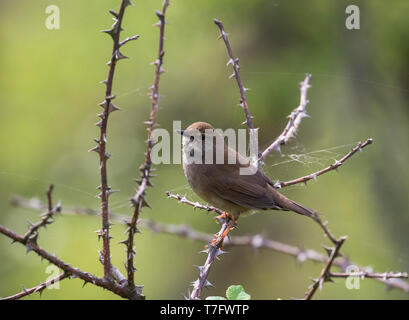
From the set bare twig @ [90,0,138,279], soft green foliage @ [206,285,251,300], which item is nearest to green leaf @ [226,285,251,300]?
soft green foliage @ [206,285,251,300]

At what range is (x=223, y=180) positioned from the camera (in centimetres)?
456

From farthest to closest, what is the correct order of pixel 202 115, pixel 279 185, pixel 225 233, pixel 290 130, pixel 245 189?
pixel 202 115
pixel 245 189
pixel 279 185
pixel 290 130
pixel 225 233

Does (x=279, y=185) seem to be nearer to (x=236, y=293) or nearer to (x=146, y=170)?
(x=236, y=293)

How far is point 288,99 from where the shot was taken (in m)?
5.98

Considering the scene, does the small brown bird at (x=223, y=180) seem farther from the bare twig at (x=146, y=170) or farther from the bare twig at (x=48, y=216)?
the bare twig at (x=48, y=216)

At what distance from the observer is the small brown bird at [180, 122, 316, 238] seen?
4430 mm

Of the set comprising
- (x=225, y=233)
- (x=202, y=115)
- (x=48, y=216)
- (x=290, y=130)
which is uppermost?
(x=202, y=115)

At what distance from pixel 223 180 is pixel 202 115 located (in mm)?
1899

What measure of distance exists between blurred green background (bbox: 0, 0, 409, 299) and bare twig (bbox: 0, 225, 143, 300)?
311 centimetres

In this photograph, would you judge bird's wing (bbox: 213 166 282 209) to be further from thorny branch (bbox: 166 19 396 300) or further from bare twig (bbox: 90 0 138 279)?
bare twig (bbox: 90 0 138 279)

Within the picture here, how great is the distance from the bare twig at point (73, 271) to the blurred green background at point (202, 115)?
122 inches

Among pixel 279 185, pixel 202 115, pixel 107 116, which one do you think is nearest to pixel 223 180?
pixel 279 185

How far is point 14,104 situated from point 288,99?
3.64 m

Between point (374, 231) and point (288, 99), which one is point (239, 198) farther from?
point (374, 231)
